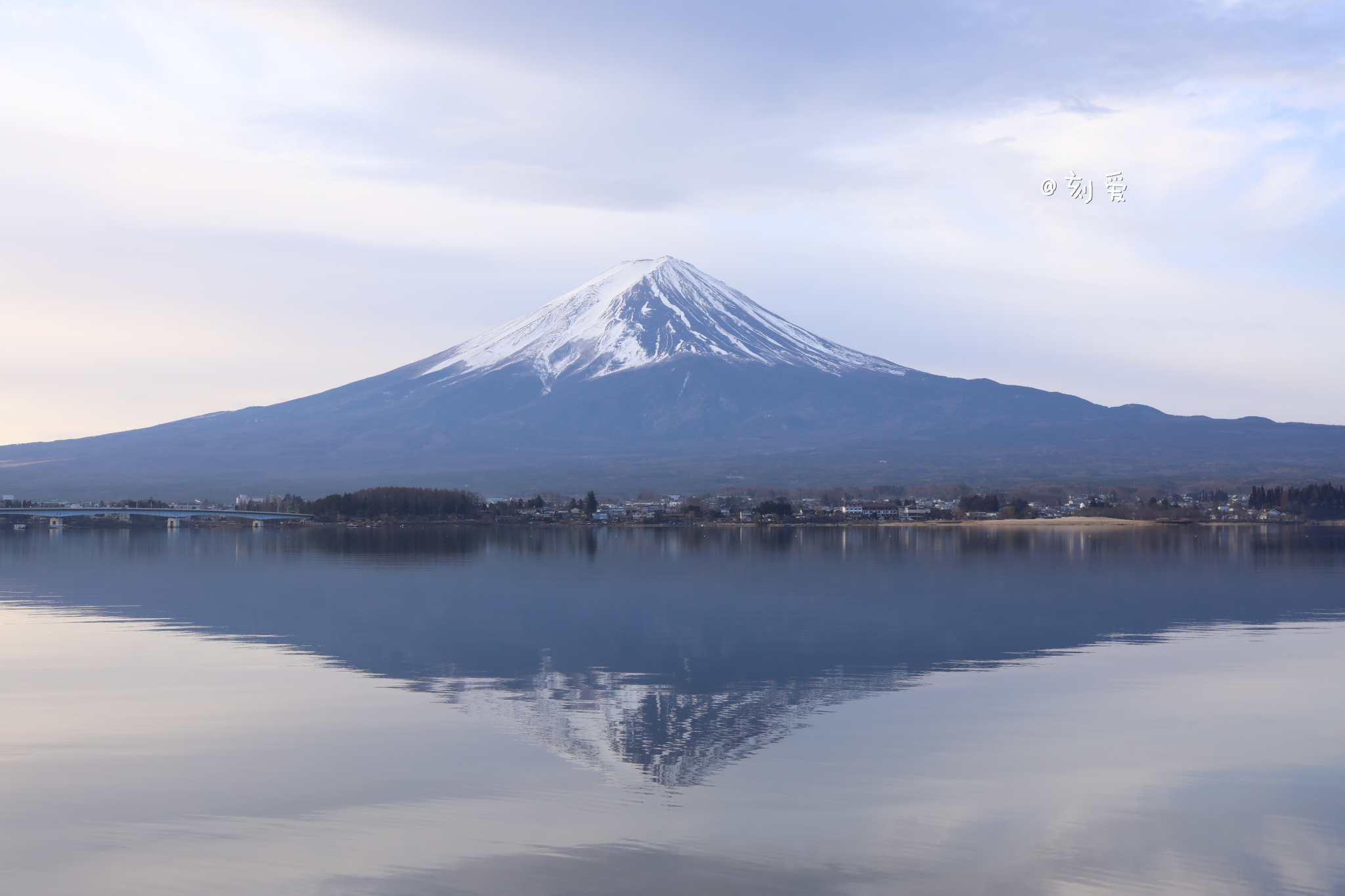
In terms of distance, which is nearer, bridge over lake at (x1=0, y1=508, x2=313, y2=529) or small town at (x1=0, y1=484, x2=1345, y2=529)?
bridge over lake at (x1=0, y1=508, x2=313, y2=529)

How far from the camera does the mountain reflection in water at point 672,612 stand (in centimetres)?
1859

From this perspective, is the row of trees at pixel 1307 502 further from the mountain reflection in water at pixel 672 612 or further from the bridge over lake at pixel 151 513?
the bridge over lake at pixel 151 513

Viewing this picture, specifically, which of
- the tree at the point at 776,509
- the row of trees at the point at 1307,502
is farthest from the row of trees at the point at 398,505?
the row of trees at the point at 1307,502

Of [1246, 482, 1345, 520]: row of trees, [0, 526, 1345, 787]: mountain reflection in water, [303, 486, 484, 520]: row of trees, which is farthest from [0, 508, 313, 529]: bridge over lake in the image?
[1246, 482, 1345, 520]: row of trees

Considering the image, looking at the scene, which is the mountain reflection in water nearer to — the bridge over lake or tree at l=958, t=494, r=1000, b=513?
the bridge over lake

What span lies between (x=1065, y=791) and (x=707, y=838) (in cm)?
437

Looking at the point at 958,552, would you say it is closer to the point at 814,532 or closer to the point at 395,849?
the point at 814,532

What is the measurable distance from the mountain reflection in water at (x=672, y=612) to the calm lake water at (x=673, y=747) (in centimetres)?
18

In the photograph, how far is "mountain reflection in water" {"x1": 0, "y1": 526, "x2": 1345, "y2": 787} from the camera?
61.0 ft

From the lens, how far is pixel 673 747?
51.6 ft

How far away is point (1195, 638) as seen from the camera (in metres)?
26.5

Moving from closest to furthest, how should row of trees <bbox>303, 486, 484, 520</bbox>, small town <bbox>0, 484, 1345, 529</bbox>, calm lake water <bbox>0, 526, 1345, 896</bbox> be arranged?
calm lake water <bbox>0, 526, 1345, 896</bbox> → small town <bbox>0, 484, 1345, 529</bbox> → row of trees <bbox>303, 486, 484, 520</bbox>

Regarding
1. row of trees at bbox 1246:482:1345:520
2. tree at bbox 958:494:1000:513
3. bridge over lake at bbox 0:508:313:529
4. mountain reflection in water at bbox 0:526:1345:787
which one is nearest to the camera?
mountain reflection in water at bbox 0:526:1345:787

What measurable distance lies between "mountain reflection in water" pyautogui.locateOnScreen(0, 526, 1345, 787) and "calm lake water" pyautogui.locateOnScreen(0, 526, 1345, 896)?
0.18 m
